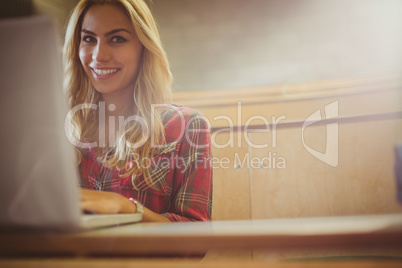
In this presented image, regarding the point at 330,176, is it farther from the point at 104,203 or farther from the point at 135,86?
the point at 104,203

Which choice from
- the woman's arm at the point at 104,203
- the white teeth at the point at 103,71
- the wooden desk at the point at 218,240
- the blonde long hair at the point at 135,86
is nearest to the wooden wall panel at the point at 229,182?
the blonde long hair at the point at 135,86

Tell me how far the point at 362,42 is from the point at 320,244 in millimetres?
1149

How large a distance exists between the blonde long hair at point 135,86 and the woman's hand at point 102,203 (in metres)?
0.29

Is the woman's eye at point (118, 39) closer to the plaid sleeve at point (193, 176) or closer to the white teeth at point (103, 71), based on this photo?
the white teeth at point (103, 71)

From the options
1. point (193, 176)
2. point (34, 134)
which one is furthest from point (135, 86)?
point (34, 134)

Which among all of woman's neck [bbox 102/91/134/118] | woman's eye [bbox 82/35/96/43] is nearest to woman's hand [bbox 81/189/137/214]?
woman's neck [bbox 102/91/134/118]

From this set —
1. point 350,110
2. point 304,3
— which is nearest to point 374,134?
point 350,110

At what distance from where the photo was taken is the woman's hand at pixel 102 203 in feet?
1.26

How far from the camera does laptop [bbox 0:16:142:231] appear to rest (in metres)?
0.27

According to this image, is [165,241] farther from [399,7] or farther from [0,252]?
[399,7]

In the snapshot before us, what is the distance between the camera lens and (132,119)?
0.89m

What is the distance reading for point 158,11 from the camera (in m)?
1.42

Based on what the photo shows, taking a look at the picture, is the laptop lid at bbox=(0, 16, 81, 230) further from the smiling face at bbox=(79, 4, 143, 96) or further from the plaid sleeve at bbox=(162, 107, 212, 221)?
the smiling face at bbox=(79, 4, 143, 96)

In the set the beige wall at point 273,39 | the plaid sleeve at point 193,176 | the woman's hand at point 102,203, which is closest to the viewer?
the woman's hand at point 102,203
